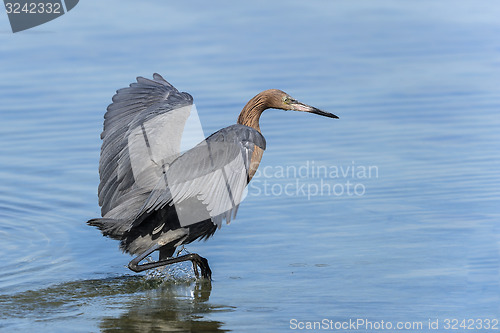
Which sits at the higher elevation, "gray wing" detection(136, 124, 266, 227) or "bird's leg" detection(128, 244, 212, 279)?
"gray wing" detection(136, 124, 266, 227)

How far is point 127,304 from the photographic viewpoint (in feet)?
22.5

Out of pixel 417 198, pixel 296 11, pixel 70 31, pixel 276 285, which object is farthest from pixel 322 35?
pixel 276 285

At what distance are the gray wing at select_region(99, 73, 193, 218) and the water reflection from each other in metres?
0.59

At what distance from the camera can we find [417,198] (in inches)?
345

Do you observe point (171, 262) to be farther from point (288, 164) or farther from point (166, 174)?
point (288, 164)

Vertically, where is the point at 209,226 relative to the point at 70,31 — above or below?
below

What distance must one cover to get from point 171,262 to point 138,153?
0.92 m

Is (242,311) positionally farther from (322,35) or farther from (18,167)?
(322,35)

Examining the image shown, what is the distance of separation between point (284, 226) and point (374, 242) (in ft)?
2.83
